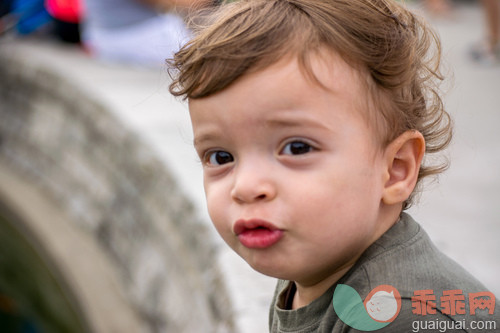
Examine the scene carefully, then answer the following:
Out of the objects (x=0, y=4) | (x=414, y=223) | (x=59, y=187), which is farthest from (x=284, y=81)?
(x=0, y=4)

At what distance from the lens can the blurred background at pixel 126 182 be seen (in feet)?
8.62

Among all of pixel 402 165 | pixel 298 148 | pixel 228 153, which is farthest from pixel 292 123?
pixel 402 165

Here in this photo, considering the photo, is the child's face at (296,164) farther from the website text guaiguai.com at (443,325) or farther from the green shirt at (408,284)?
the website text guaiguai.com at (443,325)

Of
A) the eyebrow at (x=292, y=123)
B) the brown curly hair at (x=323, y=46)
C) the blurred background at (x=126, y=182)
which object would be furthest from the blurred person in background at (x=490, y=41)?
the eyebrow at (x=292, y=123)

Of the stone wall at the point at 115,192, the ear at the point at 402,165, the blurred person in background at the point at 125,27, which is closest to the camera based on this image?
the ear at the point at 402,165

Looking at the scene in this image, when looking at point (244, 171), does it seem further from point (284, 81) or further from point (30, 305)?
point (30, 305)

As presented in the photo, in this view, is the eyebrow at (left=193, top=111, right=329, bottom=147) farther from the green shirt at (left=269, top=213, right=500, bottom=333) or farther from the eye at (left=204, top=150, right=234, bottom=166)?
the green shirt at (left=269, top=213, right=500, bottom=333)

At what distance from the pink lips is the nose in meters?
0.04

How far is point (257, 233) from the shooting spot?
1045 mm

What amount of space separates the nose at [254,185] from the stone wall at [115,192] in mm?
1198

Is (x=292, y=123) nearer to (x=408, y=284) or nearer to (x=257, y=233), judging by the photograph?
(x=257, y=233)

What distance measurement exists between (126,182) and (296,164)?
3.01m

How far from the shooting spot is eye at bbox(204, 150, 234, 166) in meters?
1.11

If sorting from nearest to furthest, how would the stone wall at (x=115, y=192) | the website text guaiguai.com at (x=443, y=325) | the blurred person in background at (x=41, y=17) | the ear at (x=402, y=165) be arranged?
the website text guaiguai.com at (x=443, y=325), the ear at (x=402, y=165), the stone wall at (x=115, y=192), the blurred person in background at (x=41, y=17)
